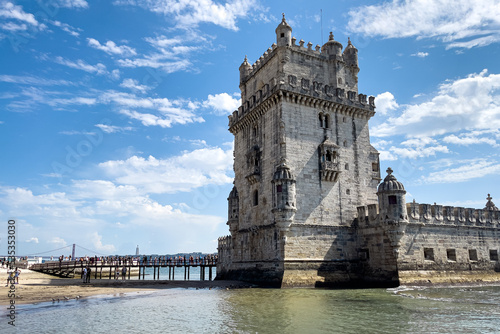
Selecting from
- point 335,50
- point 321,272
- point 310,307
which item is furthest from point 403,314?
point 335,50

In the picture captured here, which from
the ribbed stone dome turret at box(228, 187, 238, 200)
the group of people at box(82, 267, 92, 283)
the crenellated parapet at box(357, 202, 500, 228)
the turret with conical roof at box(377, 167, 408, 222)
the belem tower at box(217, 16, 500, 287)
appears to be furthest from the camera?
the ribbed stone dome turret at box(228, 187, 238, 200)

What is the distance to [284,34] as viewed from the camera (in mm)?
32000

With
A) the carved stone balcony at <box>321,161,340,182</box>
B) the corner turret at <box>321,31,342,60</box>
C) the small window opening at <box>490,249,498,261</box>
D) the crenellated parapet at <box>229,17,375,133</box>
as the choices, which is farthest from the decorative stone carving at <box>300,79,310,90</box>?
the small window opening at <box>490,249,498,261</box>

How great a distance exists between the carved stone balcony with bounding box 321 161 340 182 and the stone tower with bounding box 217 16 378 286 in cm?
8

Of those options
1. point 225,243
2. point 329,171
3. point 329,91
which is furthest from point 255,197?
point 329,91

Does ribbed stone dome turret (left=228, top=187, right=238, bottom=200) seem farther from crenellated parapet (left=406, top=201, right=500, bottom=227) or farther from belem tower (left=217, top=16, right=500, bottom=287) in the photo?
crenellated parapet (left=406, top=201, right=500, bottom=227)

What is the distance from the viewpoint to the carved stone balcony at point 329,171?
3009 cm

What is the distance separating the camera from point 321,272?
1115 inches

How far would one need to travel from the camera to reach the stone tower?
2811cm

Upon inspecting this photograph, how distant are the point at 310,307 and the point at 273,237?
32.3ft

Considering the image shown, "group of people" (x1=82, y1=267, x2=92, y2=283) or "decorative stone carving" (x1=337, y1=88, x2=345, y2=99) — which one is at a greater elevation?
"decorative stone carving" (x1=337, y1=88, x2=345, y2=99)

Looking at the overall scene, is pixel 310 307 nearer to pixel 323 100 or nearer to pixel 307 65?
pixel 323 100

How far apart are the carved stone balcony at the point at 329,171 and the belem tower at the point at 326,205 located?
0.08 m

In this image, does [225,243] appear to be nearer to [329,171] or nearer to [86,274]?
[329,171]
